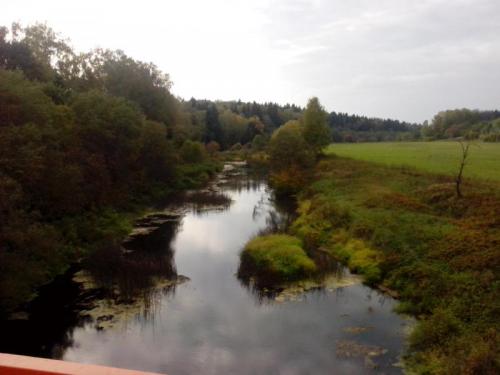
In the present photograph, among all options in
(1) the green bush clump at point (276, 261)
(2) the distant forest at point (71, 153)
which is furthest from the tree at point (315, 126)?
(1) the green bush clump at point (276, 261)

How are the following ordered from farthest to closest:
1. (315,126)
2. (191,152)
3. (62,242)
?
(315,126) < (191,152) < (62,242)

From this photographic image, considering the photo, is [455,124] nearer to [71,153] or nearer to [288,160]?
[288,160]

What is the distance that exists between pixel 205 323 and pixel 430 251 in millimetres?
11361

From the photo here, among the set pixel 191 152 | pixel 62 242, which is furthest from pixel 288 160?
pixel 62 242

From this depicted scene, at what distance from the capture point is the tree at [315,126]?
61.8 metres

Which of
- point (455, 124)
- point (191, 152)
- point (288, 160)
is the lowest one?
point (288, 160)

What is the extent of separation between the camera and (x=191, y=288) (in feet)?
64.0

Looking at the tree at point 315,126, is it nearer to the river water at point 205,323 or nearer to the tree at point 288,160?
the tree at point 288,160

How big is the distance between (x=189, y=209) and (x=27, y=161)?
19972 mm

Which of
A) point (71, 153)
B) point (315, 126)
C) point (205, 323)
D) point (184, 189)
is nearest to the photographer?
point (205, 323)

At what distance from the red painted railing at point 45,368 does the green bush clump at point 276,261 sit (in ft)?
59.7

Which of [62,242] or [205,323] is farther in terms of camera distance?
[62,242]

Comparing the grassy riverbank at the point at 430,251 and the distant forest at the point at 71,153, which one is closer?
the grassy riverbank at the point at 430,251

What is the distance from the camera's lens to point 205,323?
16172 mm
